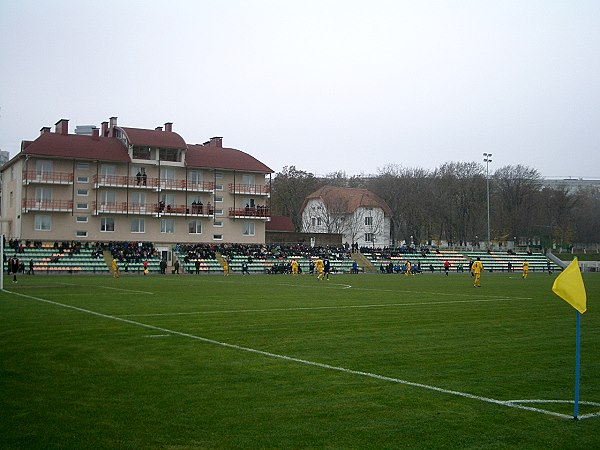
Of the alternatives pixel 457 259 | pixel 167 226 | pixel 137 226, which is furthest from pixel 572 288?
pixel 457 259

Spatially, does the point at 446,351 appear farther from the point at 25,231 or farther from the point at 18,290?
the point at 25,231

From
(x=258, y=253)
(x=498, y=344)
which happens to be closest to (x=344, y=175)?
(x=258, y=253)

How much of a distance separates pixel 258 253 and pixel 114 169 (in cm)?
1706

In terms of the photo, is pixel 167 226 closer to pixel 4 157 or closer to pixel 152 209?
pixel 152 209

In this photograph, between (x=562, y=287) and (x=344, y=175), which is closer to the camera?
(x=562, y=287)

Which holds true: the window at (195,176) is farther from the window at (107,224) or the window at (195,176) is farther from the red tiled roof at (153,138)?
the window at (107,224)

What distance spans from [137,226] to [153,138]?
9.35 metres

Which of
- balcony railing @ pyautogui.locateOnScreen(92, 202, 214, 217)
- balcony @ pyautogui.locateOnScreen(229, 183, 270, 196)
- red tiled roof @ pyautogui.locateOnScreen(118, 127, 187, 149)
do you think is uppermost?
red tiled roof @ pyautogui.locateOnScreen(118, 127, 187, 149)

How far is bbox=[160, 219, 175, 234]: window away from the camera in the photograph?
246 ft

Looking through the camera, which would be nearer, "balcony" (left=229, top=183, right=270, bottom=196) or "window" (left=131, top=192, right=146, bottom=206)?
"window" (left=131, top=192, right=146, bottom=206)

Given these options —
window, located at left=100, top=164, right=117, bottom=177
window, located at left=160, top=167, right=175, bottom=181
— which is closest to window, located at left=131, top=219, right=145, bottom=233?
window, located at left=160, top=167, right=175, bottom=181

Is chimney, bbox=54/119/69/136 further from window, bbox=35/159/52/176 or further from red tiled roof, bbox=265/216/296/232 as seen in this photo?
red tiled roof, bbox=265/216/296/232

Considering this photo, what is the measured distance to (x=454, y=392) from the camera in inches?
395

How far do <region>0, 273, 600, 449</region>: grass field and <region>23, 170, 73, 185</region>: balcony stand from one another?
50.8 m
